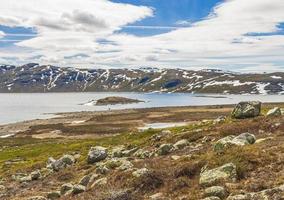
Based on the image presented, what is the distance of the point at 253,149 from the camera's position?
28.5m

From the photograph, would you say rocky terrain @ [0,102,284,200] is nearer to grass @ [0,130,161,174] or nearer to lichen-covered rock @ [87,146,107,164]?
lichen-covered rock @ [87,146,107,164]

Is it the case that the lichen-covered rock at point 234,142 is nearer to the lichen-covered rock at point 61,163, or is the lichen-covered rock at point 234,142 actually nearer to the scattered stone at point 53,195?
the scattered stone at point 53,195

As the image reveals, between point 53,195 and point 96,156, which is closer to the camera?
point 53,195

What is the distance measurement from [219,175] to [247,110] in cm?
3393

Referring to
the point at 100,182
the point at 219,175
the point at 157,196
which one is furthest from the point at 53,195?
the point at 219,175

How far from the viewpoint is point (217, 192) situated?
836 inches

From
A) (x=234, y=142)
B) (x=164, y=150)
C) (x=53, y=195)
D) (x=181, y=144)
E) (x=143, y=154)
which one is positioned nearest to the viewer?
(x=53, y=195)

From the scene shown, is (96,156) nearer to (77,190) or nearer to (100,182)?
(100,182)

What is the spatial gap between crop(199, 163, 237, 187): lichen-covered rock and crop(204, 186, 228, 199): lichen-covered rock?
6.33 ft

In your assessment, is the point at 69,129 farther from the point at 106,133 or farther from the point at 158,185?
the point at 158,185

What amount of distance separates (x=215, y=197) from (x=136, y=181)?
22.7 ft

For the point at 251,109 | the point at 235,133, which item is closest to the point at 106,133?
the point at 251,109

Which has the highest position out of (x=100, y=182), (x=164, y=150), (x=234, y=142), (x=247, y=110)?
(x=247, y=110)

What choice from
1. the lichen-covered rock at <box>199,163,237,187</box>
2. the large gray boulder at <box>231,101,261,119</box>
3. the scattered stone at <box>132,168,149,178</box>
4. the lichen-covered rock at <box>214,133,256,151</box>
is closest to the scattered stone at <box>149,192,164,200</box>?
the lichen-covered rock at <box>199,163,237,187</box>
